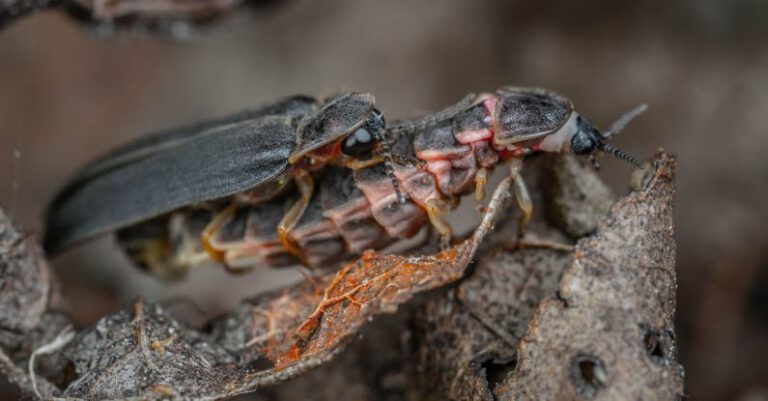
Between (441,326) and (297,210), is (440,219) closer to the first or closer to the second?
(441,326)

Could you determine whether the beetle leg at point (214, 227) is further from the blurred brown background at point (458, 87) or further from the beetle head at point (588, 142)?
the beetle head at point (588, 142)

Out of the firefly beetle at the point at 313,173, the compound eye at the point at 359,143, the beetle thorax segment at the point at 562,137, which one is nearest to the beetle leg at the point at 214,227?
the firefly beetle at the point at 313,173

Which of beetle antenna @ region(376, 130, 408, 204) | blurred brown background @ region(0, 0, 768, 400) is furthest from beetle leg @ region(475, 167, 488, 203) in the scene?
blurred brown background @ region(0, 0, 768, 400)

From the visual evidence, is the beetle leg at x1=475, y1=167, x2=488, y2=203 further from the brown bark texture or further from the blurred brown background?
the blurred brown background

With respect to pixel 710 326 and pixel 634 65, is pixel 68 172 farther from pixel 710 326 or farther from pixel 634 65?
pixel 710 326

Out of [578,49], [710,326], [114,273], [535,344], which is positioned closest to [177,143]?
[114,273]

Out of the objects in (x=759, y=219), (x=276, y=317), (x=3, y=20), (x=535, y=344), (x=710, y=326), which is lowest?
(x=710, y=326)

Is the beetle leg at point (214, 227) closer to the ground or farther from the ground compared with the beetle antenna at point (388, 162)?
closer to the ground

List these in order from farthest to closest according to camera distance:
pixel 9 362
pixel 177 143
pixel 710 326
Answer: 1. pixel 710 326
2. pixel 177 143
3. pixel 9 362
